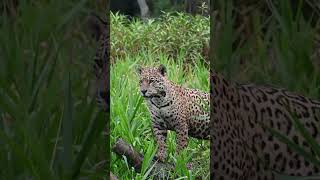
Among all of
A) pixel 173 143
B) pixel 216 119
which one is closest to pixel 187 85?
pixel 173 143

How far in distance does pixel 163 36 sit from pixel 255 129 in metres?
1.51

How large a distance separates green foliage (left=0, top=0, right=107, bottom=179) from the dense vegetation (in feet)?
2.66

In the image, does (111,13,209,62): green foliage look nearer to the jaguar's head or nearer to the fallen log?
the jaguar's head

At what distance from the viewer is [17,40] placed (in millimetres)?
1319

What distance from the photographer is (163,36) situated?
2.85 m

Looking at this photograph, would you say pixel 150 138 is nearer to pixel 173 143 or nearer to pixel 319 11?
pixel 173 143

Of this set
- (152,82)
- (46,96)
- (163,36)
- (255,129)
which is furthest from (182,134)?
(46,96)

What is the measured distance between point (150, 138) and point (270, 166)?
1.09m

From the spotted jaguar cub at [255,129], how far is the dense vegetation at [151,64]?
25.9 inches

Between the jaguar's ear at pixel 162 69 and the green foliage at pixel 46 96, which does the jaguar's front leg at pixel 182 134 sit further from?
the green foliage at pixel 46 96

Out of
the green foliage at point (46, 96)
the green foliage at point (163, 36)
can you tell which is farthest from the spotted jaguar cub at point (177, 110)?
the green foliage at point (46, 96)

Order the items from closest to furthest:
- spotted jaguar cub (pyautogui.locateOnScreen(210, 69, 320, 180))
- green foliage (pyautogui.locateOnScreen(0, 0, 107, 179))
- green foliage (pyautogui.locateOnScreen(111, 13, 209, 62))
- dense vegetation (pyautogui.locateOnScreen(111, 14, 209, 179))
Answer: green foliage (pyautogui.locateOnScreen(0, 0, 107, 179)) < spotted jaguar cub (pyautogui.locateOnScreen(210, 69, 320, 180)) < dense vegetation (pyautogui.locateOnScreen(111, 14, 209, 179)) < green foliage (pyautogui.locateOnScreen(111, 13, 209, 62))

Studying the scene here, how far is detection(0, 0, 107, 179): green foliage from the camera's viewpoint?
118 cm

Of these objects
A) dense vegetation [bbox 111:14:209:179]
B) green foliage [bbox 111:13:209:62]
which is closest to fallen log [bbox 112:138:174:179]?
dense vegetation [bbox 111:14:209:179]
